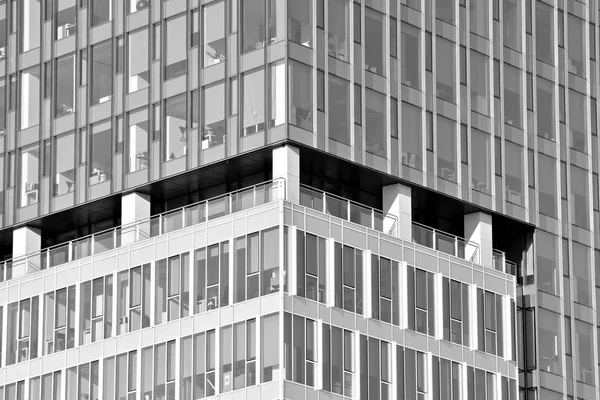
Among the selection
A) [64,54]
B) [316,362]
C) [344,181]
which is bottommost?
[316,362]

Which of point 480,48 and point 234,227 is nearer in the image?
point 234,227

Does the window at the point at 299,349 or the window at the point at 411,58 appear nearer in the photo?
the window at the point at 299,349

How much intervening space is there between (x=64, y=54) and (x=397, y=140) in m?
15.4

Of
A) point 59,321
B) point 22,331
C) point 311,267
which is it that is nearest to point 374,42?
point 311,267

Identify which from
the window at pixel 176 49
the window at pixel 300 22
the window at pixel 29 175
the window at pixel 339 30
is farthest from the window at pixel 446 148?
the window at pixel 29 175

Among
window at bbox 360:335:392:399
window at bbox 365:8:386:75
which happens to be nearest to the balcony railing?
window at bbox 360:335:392:399

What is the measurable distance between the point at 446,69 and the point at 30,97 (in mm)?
18078

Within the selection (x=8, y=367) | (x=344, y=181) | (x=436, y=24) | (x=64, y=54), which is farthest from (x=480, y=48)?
(x=8, y=367)

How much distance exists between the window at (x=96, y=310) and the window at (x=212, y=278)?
509 centimetres

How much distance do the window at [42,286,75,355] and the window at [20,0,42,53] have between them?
11.7 meters

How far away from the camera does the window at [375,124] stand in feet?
320

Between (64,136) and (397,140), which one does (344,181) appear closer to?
(397,140)

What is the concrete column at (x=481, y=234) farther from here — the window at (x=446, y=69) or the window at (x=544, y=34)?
the window at (x=544, y=34)

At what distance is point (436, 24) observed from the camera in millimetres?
102250
